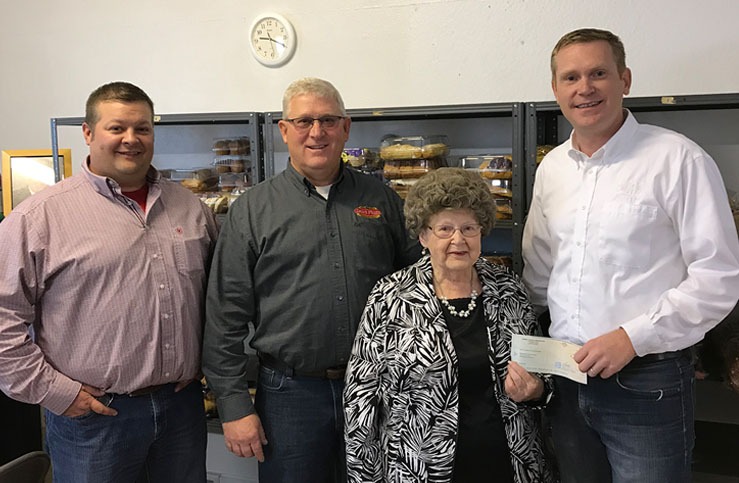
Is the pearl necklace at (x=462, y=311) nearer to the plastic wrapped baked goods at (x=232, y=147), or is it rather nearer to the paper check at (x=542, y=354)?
the paper check at (x=542, y=354)

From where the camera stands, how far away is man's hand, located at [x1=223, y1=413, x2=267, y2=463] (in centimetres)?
191

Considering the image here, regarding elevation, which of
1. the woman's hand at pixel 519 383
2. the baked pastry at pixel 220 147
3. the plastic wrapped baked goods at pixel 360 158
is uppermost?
the baked pastry at pixel 220 147

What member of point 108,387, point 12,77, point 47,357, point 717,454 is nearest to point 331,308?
point 108,387

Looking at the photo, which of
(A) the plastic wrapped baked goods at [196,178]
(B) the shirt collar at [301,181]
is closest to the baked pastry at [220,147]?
(A) the plastic wrapped baked goods at [196,178]

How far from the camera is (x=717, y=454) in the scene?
8.02 feet

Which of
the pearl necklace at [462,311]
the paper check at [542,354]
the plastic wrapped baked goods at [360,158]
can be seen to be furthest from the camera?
the plastic wrapped baked goods at [360,158]

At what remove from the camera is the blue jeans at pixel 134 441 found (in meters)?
1.84

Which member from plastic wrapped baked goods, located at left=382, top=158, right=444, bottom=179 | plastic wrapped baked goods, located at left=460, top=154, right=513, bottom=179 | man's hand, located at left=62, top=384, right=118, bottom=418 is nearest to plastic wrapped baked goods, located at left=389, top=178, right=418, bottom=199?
plastic wrapped baked goods, located at left=382, top=158, right=444, bottom=179

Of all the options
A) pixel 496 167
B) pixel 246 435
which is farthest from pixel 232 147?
pixel 246 435

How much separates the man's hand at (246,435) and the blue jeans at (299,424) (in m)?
0.04

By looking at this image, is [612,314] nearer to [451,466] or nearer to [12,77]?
[451,466]

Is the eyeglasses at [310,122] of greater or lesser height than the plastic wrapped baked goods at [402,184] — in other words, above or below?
above

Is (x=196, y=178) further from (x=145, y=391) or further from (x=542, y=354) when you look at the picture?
(x=542, y=354)

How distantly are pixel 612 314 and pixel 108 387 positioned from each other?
4.84ft
